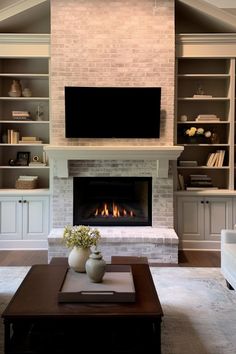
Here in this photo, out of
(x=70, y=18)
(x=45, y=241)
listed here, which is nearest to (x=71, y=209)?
(x=45, y=241)

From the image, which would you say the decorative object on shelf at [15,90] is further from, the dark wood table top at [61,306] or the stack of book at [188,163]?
the dark wood table top at [61,306]

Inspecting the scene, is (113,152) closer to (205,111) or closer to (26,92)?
(26,92)

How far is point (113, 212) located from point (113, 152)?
3.01ft

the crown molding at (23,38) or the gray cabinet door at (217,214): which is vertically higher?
the crown molding at (23,38)

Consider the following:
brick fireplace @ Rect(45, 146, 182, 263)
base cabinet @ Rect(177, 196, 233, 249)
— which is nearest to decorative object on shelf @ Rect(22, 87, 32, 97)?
brick fireplace @ Rect(45, 146, 182, 263)

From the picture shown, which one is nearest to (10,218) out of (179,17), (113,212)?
(113,212)

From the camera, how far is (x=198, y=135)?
5.41 metres

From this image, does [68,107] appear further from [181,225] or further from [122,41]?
[181,225]

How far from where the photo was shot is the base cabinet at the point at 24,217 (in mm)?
5199

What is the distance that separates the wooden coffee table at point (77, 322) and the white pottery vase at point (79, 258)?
0.17 meters

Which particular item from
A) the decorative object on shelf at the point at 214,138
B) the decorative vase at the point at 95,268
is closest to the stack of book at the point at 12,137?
the decorative object on shelf at the point at 214,138

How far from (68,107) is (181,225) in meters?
2.25

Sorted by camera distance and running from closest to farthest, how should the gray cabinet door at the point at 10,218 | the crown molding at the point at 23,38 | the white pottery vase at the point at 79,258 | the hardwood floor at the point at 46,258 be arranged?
the white pottery vase at the point at 79,258 → the hardwood floor at the point at 46,258 → the crown molding at the point at 23,38 → the gray cabinet door at the point at 10,218

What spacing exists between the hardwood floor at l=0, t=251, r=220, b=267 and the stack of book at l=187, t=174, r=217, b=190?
0.93 m
